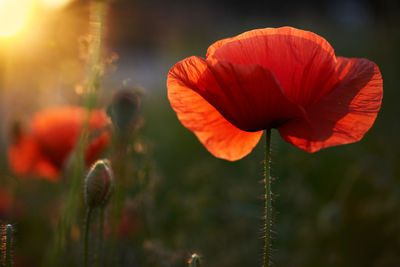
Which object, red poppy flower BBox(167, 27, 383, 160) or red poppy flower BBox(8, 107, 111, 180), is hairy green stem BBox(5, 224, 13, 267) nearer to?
red poppy flower BBox(167, 27, 383, 160)

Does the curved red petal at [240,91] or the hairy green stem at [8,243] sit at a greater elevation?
the curved red petal at [240,91]

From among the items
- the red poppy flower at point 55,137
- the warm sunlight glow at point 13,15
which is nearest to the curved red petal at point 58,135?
the red poppy flower at point 55,137

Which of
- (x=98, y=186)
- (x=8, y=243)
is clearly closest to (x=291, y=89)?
(x=98, y=186)

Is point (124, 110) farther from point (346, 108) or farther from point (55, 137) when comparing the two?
point (346, 108)

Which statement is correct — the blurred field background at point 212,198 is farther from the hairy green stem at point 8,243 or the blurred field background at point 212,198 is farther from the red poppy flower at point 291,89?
the hairy green stem at point 8,243

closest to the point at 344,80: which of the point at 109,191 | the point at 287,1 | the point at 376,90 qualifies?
the point at 376,90

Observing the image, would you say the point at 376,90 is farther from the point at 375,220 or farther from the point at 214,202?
the point at 214,202

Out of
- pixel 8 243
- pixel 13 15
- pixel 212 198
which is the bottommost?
pixel 212 198
